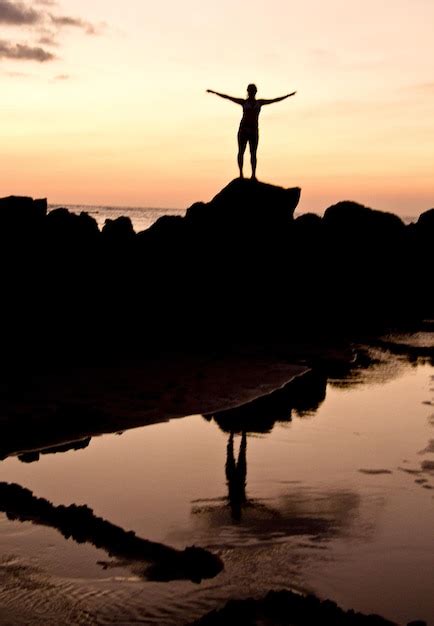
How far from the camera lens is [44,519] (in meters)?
7.37

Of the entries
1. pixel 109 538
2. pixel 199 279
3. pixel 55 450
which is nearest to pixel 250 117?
pixel 199 279

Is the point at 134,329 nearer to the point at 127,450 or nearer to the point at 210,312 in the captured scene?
the point at 210,312

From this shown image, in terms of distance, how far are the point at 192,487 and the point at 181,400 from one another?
4322 millimetres

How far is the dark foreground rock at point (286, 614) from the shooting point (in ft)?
17.5

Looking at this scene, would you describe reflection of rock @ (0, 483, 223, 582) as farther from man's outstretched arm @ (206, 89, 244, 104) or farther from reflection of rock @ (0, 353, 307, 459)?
man's outstretched arm @ (206, 89, 244, 104)

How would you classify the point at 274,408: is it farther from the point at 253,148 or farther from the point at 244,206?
the point at 244,206

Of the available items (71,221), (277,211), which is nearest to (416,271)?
(277,211)

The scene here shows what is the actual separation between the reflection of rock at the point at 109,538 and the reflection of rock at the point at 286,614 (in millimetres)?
652

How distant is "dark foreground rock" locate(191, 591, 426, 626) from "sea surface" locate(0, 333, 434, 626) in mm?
202

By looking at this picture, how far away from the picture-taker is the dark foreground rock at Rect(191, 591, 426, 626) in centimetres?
533

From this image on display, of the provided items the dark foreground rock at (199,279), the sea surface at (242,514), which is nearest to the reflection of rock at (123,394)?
the sea surface at (242,514)

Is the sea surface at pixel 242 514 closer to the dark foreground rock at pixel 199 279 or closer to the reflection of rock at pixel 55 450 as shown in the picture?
the reflection of rock at pixel 55 450

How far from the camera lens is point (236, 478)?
8773 mm

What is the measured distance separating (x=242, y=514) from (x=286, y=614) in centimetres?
213
